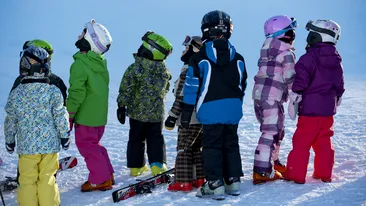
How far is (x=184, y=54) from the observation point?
584 cm

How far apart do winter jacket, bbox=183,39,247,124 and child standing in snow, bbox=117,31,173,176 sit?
930 millimetres

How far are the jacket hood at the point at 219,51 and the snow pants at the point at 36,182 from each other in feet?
6.47

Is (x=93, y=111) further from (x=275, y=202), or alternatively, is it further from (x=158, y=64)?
(x=275, y=202)

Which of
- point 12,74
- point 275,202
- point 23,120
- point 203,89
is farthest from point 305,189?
point 12,74

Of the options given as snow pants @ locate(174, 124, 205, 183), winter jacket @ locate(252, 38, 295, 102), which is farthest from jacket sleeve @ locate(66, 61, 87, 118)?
winter jacket @ locate(252, 38, 295, 102)

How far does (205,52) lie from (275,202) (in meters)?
1.73

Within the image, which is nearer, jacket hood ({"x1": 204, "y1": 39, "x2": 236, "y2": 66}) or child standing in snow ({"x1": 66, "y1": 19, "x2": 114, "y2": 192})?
jacket hood ({"x1": 204, "y1": 39, "x2": 236, "y2": 66})

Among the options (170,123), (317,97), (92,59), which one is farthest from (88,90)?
(317,97)

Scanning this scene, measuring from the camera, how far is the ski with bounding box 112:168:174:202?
5.20 meters

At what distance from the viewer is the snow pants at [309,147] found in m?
5.61

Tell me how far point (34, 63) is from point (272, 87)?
2665 millimetres

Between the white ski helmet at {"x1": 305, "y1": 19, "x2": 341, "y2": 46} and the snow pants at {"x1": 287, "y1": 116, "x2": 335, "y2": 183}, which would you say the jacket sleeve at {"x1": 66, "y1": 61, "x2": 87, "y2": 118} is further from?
the white ski helmet at {"x1": 305, "y1": 19, "x2": 341, "y2": 46}

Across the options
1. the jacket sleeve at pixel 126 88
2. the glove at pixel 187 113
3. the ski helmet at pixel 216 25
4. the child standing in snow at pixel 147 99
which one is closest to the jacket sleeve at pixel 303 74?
the ski helmet at pixel 216 25

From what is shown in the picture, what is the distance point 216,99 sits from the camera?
5.21 metres
